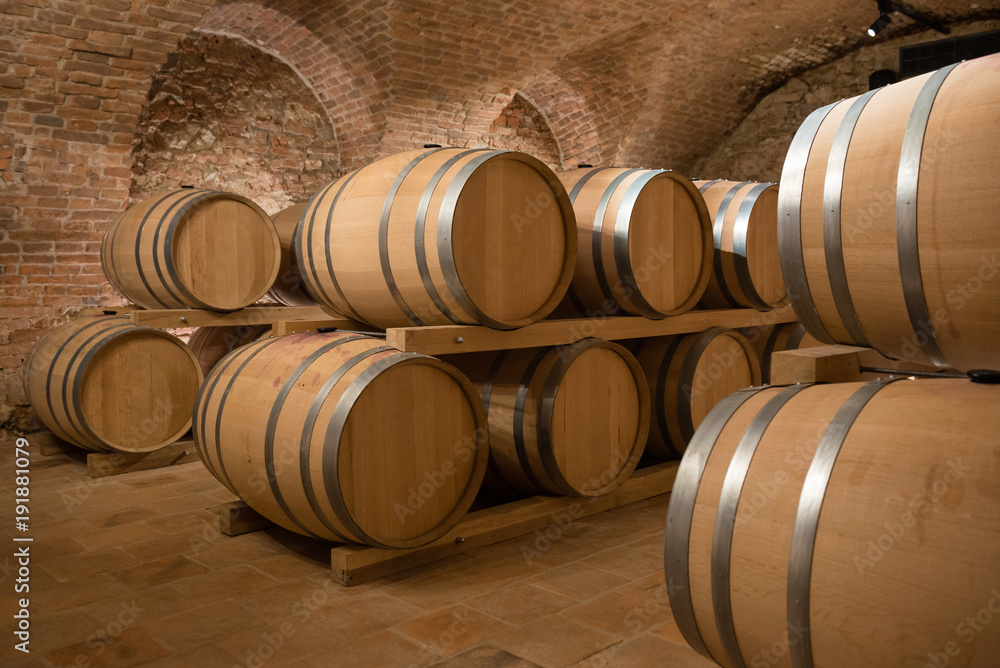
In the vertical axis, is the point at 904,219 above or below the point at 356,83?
below

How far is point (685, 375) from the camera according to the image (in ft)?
13.1

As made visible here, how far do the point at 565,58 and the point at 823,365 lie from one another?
7.18 metres

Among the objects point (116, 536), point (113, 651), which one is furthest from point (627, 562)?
point (116, 536)

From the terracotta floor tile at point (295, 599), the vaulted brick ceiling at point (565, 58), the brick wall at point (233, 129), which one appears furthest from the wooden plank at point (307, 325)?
the vaulted brick ceiling at point (565, 58)

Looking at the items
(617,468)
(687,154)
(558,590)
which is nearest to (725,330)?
(617,468)

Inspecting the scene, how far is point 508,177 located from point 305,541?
1.79 m

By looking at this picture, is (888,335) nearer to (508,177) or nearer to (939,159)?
(939,159)

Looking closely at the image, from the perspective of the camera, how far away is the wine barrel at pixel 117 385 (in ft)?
14.5

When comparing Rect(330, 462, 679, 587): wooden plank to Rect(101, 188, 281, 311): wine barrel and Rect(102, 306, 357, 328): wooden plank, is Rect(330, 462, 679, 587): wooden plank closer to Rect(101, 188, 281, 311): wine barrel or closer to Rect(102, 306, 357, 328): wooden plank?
Rect(102, 306, 357, 328): wooden plank

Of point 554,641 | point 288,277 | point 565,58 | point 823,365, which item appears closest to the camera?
point 823,365

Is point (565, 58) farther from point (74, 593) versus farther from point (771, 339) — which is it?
point (74, 593)

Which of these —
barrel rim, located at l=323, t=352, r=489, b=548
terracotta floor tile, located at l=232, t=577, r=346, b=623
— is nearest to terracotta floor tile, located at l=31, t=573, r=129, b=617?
terracotta floor tile, located at l=232, t=577, r=346, b=623

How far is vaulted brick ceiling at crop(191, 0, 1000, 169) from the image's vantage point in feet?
21.2

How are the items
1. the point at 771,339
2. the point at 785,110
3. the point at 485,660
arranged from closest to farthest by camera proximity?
the point at 485,660, the point at 771,339, the point at 785,110
